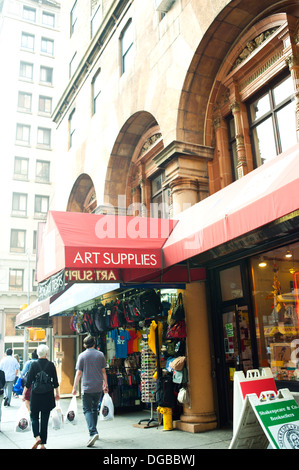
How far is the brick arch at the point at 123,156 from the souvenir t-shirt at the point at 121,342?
4.64 m

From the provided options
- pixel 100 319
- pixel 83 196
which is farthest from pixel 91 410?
pixel 83 196

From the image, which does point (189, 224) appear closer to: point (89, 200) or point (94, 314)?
point (94, 314)

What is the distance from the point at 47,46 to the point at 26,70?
4404 millimetres

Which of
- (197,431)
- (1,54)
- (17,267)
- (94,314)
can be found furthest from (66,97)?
(1,54)

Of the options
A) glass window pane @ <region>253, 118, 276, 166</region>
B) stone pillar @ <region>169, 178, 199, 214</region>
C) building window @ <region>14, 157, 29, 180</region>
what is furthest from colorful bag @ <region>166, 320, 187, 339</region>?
building window @ <region>14, 157, 29, 180</region>

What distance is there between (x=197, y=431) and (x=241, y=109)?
678cm

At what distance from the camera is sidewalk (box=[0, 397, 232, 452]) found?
291 inches

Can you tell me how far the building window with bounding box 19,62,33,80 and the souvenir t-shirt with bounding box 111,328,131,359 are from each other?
44223mm

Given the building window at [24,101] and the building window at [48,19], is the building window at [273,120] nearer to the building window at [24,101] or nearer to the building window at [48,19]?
the building window at [24,101]

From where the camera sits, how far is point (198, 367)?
8.75m

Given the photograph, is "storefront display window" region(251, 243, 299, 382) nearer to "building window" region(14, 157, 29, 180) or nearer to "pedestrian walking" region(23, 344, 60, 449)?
"pedestrian walking" region(23, 344, 60, 449)

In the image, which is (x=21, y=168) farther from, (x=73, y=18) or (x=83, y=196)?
(x=83, y=196)

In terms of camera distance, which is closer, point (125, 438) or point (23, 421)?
point (23, 421)

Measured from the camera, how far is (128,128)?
13.5 m
